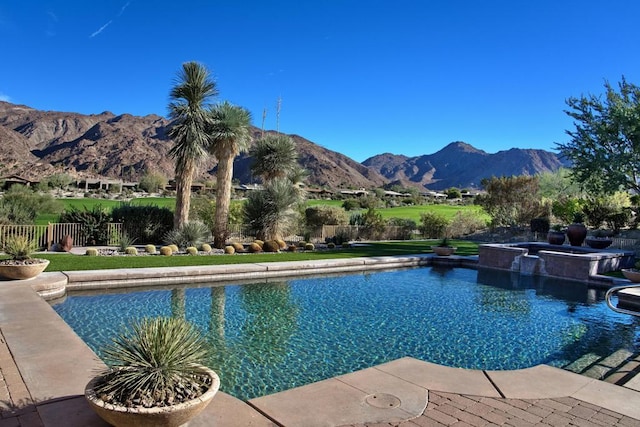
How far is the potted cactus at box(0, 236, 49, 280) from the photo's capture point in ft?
30.1

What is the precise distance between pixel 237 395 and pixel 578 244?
18.0 m

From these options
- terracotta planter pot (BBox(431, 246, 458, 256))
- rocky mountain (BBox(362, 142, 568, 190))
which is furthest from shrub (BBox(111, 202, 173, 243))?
rocky mountain (BBox(362, 142, 568, 190))

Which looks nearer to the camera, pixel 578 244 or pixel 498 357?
pixel 498 357

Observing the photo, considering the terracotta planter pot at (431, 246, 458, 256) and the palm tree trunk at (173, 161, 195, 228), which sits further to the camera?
the terracotta planter pot at (431, 246, 458, 256)

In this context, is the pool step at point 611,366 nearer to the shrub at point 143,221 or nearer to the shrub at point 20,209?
the shrub at point 143,221

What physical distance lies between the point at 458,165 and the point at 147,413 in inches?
6809

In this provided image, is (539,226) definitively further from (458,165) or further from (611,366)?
(458,165)

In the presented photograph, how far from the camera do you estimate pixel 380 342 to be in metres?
7.07

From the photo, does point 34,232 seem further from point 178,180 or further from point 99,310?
point 99,310

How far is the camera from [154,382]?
332 centimetres

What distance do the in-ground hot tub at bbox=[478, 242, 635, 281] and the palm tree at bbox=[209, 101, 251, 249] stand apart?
9951 mm

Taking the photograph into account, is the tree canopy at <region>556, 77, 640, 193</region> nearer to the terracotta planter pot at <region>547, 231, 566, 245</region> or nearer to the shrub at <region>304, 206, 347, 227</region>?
the terracotta planter pot at <region>547, 231, 566, 245</region>

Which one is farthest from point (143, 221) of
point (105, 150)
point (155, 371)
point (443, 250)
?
point (105, 150)

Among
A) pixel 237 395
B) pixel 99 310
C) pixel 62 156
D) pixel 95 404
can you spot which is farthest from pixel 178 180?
pixel 62 156
